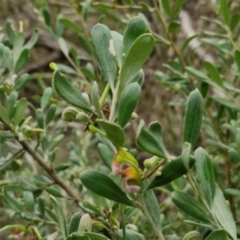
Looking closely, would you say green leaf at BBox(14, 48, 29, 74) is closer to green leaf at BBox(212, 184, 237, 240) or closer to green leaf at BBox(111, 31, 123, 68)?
green leaf at BBox(111, 31, 123, 68)

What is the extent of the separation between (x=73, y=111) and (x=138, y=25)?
91mm

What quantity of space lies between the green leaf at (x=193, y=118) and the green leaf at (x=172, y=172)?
0.07ft

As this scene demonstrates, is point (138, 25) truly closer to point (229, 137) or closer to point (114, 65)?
point (114, 65)

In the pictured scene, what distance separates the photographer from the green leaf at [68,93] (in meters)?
0.38

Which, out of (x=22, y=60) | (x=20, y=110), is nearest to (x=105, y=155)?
(x=20, y=110)

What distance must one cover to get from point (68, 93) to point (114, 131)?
0.22 ft

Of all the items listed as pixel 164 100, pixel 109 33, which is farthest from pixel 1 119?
pixel 164 100

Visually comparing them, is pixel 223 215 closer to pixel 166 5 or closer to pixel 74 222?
pixel 74 222

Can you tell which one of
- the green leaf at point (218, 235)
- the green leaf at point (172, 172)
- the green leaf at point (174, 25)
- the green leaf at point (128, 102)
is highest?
the green leaf at point (128, 102)

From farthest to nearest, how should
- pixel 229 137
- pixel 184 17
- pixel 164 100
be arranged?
pixel 164 100 < pixel 184 17 < pixel 229 137

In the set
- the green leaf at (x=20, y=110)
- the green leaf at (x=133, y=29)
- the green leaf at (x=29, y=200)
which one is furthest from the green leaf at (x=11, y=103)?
the green leaf at (x=133, y=29)

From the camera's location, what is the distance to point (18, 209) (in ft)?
2.03

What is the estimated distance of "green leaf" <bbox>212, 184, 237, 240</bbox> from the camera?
401mm

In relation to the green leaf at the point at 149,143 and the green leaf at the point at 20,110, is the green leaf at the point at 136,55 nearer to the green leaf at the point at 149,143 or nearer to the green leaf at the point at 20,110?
the green leaf at the point at 149,143
